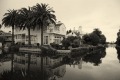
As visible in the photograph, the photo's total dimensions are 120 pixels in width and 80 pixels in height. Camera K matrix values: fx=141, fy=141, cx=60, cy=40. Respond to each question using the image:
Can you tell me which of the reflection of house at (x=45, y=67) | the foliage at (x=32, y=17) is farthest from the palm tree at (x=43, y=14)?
the reflection of house at (x=45, y=67)

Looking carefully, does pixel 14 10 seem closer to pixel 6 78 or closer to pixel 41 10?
pixel 41 10

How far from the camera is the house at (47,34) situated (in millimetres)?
41281

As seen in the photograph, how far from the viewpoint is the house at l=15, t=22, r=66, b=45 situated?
41.3m

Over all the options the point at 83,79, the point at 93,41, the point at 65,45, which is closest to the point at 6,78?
the point at 83,79

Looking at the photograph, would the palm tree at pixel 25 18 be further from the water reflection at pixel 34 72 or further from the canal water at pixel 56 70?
the water reflection at pixel 34 72

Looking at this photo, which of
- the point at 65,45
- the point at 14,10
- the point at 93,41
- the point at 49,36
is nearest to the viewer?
the point at 65,45

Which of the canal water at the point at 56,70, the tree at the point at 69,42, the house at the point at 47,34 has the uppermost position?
the house at the point at 47,34

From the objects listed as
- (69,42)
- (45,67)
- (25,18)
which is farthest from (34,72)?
(25,18)

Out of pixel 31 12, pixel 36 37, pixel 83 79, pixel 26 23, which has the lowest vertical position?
pixel 83 79

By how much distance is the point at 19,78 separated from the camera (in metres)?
9.56

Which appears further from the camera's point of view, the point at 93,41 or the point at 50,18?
the point at 93,41

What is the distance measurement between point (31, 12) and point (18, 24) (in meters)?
6.08

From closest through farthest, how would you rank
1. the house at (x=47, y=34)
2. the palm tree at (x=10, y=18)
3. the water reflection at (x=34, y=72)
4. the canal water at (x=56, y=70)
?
the water reflection at (x=34, y=72)
the canal water at (x=56, y=70)
the house at (x=47, y=34)
the palm tree at (x=10, y=18)

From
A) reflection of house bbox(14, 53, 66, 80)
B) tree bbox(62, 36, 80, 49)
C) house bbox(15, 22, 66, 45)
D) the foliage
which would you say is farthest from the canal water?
house bbox(15, 22, 66, 45)
